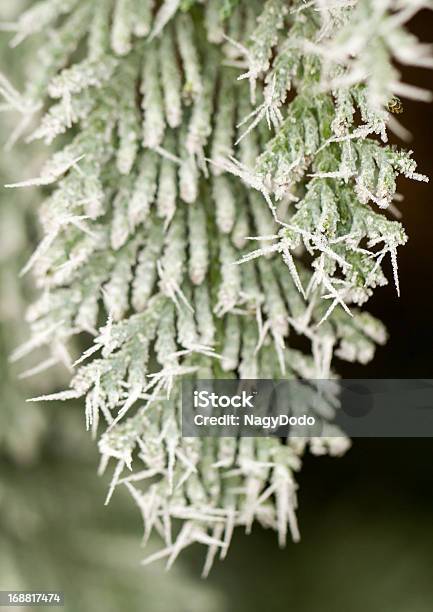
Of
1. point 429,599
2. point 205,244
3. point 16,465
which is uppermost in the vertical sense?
point 205,244

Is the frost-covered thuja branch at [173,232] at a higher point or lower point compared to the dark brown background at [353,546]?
higher

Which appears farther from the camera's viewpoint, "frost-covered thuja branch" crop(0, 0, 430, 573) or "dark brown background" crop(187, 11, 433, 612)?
"dark brown background" crop(187, 11, 433, 612)

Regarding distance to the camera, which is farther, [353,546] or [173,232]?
[353,546]

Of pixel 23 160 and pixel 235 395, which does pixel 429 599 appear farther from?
pixel 23 160

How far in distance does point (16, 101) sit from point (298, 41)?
0.59 ft

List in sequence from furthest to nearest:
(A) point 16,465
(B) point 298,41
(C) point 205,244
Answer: (A) point 16,465 → (C) point 205,244 → (B) point 298,41

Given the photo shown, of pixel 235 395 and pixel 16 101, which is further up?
pixel 16 101

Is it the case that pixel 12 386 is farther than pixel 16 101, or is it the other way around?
pixel 12 386

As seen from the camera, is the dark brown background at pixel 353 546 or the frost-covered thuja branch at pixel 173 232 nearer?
the frost-covered thuja branch at pixel 173 232

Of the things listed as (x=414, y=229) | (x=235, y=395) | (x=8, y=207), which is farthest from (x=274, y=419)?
(x=8, y=207)

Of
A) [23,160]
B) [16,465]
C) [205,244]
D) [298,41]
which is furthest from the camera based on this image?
[16,465]

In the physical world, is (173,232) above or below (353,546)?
above

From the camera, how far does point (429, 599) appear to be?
0.76m

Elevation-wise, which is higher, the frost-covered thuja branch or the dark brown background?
the frost-covered thuja branch
